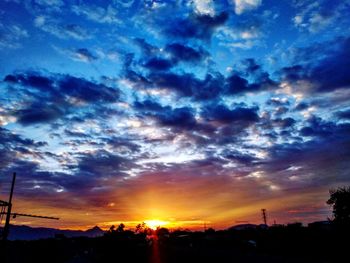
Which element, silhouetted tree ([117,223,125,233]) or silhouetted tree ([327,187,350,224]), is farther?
silhouetted tree ([117,223,125,233])

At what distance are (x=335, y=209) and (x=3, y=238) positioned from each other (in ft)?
183

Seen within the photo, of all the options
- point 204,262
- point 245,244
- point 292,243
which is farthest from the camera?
point 245,244

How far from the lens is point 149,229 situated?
639ft

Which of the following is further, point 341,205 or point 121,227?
point 121,227

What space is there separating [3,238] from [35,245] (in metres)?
21.9

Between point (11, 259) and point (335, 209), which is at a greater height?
point (335, 209)

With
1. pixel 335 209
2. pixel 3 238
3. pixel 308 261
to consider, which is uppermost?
pixel 335 209

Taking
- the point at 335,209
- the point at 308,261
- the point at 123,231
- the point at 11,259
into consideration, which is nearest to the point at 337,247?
the point at 308,261

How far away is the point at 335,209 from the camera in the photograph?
214 ft

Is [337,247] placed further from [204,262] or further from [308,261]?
[204,262]

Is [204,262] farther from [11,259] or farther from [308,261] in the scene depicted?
[11,259]

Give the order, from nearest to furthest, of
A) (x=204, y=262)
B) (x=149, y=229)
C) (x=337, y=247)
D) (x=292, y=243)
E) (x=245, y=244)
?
(x=204, y=262) → (x=337, y=247) → (x=292, y=243) → (x=245, y=244) → (x=149, y=229)

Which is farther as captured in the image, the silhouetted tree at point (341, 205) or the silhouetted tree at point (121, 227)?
the silhouetted tree at point (121, 227)

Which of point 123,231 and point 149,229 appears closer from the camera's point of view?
point 123,231
